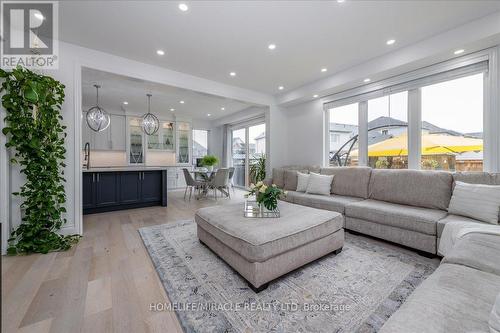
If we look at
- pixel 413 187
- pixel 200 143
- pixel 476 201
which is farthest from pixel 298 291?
pixel 200 143

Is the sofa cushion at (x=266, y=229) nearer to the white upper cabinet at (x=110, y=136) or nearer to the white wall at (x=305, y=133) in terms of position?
the white wall at (x=305, y=133)

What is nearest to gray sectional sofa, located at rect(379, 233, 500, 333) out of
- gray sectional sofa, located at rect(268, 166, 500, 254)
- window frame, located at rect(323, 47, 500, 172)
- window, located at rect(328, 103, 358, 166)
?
gray sectional sofa, located at rect(268, 166, 500, 254)

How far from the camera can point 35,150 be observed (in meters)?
2.65

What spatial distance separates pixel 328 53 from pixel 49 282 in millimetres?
4266

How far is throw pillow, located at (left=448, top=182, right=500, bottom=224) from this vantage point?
236 cm

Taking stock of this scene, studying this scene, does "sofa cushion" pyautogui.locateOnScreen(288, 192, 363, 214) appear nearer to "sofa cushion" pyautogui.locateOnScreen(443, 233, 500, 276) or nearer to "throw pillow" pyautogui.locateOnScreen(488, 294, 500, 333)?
"sofa cushion" pyautogui.locateOnScreen(443, 233, 500, 276)

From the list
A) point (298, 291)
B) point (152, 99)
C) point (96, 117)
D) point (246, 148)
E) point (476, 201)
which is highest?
point (152, 99)

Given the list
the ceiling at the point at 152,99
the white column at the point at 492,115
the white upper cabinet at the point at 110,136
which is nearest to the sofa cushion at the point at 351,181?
the white column at the point at 492,115

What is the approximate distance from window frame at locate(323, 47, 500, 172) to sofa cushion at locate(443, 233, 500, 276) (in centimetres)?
195

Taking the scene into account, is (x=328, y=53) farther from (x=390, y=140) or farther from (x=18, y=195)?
(x=18, y=195)

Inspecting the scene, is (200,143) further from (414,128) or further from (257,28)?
(414,128)

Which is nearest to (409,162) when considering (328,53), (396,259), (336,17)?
(396,259)

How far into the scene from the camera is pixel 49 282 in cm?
209

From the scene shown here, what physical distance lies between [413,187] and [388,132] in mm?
1205
